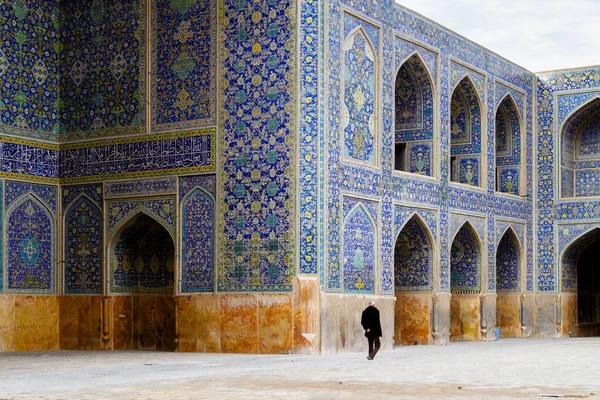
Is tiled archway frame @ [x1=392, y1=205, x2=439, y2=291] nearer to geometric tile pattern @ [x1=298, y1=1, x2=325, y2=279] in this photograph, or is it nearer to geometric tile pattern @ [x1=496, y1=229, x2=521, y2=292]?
geometric tile pattern @ [x1=298, y1=1, x2=325, y2=279]

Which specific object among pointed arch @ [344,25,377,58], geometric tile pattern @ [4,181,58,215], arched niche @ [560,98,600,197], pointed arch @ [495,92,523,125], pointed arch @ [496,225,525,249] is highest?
pointed arch @ [344,25,377,58]

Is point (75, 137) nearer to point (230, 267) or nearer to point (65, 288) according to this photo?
point (65, 288)

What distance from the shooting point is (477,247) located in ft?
Result: 65.8

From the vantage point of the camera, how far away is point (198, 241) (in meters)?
15.1

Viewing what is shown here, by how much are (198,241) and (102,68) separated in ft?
11.1

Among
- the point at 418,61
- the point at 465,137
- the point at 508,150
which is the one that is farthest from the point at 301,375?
the point at 508,150

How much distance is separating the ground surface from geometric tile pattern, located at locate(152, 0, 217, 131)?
3.54m

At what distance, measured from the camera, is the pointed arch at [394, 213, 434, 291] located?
18.0m

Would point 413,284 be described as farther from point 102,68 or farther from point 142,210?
point 102,68

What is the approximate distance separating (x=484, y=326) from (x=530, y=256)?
2905 millimetres

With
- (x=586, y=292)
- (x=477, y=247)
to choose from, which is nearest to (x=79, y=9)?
(x=477, y=247)

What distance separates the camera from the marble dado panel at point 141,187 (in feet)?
50.5

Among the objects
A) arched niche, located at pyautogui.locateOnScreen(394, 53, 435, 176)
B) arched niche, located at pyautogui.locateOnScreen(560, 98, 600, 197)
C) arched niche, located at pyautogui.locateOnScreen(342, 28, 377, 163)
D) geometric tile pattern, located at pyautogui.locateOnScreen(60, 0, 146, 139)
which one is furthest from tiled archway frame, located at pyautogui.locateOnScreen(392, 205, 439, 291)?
arched niche, located at pyautogui.locateOnScreen(560, 98, 600, 197)

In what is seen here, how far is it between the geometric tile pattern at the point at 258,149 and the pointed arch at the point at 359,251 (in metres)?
1.18
